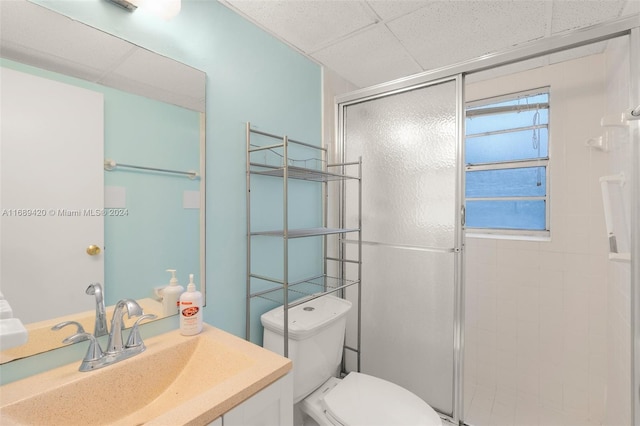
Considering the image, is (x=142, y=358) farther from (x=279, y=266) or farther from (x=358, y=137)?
(x=358, y=137)

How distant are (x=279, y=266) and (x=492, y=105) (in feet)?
6.33

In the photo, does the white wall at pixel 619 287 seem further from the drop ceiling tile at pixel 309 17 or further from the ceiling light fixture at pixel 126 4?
the ceiling light fixture at pixel 126 4

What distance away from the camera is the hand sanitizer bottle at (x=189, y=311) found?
101 cm

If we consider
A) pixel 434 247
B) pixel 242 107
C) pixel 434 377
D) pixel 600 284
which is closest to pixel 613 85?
pixel 600 284

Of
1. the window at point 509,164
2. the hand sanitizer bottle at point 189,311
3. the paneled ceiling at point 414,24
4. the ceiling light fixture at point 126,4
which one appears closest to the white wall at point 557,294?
the window at point 509,164

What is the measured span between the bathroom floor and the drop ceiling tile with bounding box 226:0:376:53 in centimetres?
226

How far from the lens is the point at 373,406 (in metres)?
1.26

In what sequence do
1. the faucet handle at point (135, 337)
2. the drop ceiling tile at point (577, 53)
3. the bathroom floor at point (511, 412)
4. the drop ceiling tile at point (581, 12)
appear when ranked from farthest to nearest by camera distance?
the bathroom floor at point (511, 412)
the drop ceiling tile at point (577, 53)
the drop ceiling tile at point (581, 12)
the faucet handle at point (135, 337)

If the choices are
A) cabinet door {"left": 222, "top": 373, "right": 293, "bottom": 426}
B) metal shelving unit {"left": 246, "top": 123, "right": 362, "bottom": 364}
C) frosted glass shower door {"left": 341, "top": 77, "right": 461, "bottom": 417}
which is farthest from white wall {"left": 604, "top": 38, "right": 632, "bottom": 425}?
cabinet door {"left": 222, "top": 373, "right": 293, "bottom": 426}

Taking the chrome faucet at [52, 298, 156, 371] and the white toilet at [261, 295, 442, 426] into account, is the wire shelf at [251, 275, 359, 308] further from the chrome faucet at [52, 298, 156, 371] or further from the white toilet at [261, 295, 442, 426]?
the chrome faucet at [52, 298, 156, 371]

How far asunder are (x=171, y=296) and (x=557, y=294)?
85.7 inches

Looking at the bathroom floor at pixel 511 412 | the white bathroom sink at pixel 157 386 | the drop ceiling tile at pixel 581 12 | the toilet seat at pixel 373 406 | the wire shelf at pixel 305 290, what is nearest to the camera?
the white bathroom sink at pixel 157 386

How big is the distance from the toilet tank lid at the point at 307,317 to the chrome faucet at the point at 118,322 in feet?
1.98

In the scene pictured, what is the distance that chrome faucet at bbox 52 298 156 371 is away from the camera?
83 centimetres
